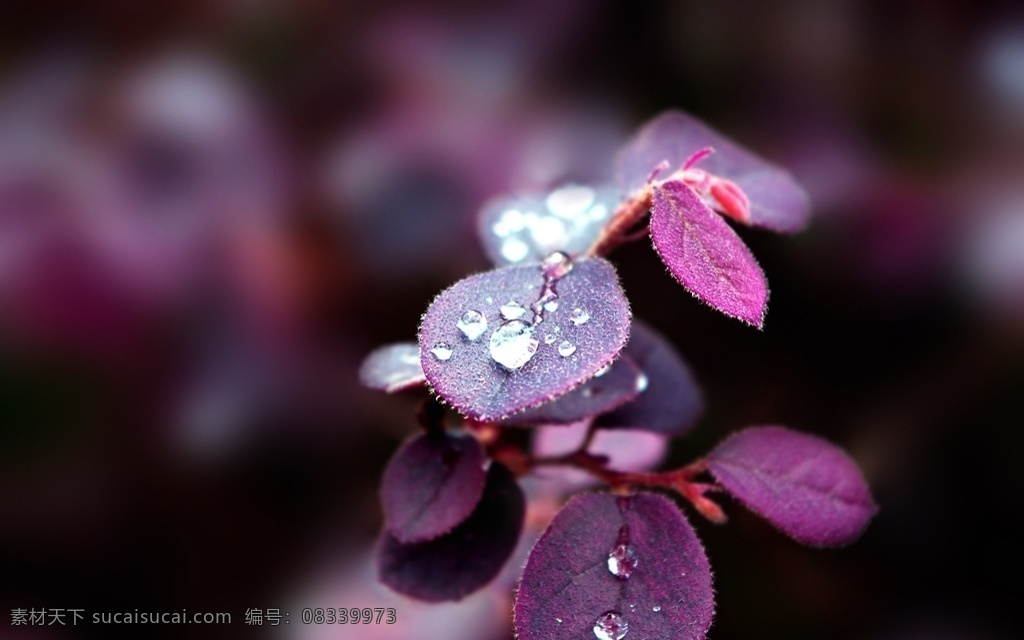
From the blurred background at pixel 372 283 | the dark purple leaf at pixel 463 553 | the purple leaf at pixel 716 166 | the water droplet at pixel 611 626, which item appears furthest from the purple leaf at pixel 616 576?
the blurred background at pixel 372 283

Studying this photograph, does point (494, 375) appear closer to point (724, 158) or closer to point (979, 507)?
point (724, 158)

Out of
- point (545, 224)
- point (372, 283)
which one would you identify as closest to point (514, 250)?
point (545, 224)

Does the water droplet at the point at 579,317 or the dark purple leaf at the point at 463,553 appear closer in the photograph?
the water droplet at the point at 579,317

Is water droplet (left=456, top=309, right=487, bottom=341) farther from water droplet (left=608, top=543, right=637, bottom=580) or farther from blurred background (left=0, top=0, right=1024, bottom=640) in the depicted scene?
blurred background (left=0, top=0, right=1024, bottom=640)

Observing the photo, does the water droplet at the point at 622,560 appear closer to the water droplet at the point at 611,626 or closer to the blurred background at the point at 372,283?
the water droplet at the point at 611,626

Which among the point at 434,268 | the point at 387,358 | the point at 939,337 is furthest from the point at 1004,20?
the point at 387,358

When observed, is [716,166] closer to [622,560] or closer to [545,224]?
[545,224]
